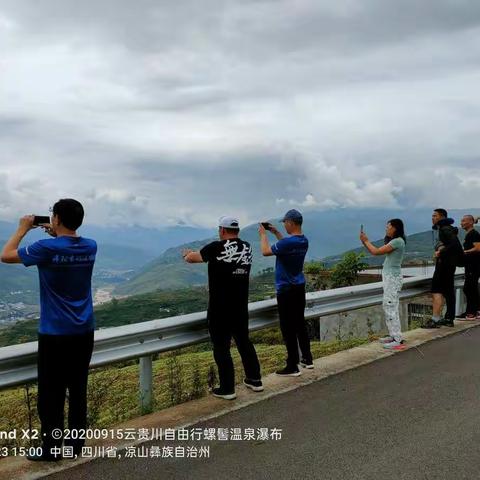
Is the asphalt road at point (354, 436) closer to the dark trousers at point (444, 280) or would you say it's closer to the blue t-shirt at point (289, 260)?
the blue t-shirt at point (289, 260)

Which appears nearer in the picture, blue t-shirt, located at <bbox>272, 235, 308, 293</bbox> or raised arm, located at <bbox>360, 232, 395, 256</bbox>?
blue t-shirt, located at <bbox>272, 235, 308, 293</bbox>

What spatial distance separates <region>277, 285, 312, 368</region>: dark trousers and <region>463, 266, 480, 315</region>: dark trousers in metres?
5.16

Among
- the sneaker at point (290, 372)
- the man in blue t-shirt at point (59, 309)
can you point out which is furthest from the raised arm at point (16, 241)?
the sneaker at point (290, 372)

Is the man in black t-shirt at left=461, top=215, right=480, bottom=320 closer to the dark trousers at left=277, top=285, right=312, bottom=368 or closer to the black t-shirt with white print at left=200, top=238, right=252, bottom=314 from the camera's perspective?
the dark trousers at left=277, top=285, right=312, bottom=368

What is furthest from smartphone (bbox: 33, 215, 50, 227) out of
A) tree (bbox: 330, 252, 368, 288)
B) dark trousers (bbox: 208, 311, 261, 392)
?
tree (bbox: 330, 252, 368, 288)

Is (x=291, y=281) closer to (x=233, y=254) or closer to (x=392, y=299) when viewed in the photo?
(x=233, y=254)

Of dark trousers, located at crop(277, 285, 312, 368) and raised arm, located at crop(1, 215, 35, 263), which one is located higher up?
raised arm, located at crop(1, 215, 35, 263)

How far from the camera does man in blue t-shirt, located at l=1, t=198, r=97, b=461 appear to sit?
4039mm

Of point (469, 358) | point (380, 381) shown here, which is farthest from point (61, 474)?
point (469, 358)

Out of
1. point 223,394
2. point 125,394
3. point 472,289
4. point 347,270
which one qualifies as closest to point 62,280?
point 223,394

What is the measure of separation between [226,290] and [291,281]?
3.78ft

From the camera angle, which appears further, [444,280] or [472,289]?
[472,289]

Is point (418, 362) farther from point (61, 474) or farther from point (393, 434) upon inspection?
point (61, 474)

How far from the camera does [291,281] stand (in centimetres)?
639
